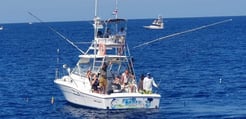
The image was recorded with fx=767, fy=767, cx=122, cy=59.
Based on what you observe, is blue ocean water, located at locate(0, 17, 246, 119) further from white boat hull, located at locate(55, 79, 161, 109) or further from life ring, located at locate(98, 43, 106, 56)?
life ring, located at locate(98, 43, 106, 56)

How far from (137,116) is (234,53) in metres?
55.7

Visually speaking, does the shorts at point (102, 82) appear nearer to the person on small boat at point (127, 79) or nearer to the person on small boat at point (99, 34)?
the person on small boat at point (127, 79)

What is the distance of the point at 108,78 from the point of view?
43.4m

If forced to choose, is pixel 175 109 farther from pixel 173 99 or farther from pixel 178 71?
pixel 178 71

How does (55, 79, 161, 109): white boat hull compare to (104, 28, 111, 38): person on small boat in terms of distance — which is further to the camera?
(104, 28, 111, 38): person on small boat

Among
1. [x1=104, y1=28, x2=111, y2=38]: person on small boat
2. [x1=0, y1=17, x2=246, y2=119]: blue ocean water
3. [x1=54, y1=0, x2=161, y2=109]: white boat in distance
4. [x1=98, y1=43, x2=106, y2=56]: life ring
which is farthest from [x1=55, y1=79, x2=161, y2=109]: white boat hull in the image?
[x1=104, y1=28, x2=111, y2=38]: person on small boat

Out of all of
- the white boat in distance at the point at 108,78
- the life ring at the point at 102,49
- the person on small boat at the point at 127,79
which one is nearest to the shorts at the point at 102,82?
the white boat in distance at the point at 108,78

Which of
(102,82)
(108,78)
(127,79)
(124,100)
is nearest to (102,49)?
(108,78)

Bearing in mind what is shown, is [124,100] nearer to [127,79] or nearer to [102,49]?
[127,79]

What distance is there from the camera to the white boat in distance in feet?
137

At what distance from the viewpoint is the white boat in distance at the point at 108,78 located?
4169cm

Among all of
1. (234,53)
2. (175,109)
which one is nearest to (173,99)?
(175,109)

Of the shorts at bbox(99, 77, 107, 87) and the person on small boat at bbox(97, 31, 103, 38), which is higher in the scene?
the person on small boat at bbox(97, 31, 103, 38)

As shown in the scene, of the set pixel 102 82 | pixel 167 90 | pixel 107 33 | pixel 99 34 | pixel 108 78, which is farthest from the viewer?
pixel 167 90
